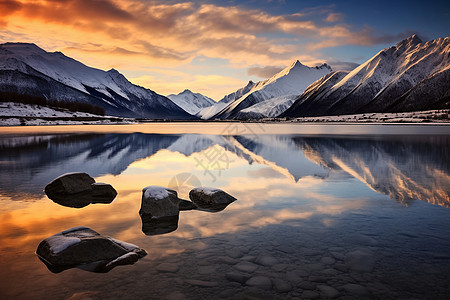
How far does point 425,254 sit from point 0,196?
1870 cm

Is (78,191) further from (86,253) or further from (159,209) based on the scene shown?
(86,253)

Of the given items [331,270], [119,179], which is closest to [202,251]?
[331,270]

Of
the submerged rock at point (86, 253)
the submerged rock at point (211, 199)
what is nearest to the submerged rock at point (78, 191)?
the submerged rock at point (211, 199)

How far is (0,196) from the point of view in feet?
55.4

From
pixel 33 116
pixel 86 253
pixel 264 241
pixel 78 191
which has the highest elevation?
pixel 33 116

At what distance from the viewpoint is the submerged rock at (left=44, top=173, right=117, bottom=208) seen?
16.6 meters

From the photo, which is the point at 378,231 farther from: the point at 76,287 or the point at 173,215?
the point at 76,287

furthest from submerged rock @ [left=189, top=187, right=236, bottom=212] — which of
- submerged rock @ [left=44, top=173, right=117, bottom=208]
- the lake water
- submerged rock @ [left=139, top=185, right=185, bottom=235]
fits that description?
submerged rock @ [left=44, top=173, right=117, bottom=208]

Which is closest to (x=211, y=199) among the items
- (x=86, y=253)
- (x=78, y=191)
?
(x=86, y=253)

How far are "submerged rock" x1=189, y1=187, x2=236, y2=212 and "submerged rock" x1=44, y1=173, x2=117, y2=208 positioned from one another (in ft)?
14.8

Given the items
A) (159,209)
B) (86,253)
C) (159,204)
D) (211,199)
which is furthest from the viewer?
(211,199)

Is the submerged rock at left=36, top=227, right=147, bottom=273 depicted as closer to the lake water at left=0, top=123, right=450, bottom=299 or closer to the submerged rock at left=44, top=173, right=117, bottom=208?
the lake water at left=0, top=123, right=450, bottom=299

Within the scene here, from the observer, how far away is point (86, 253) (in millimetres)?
9250

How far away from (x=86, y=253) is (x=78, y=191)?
10.1m
